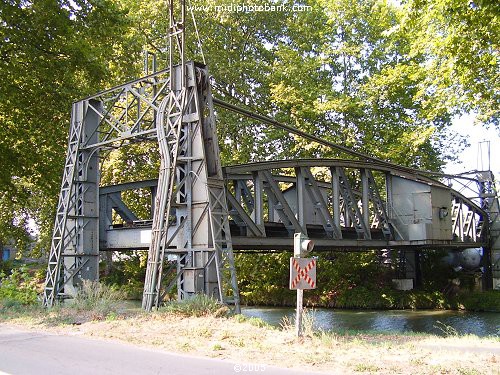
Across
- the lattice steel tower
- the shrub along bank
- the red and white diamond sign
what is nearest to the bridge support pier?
the shrub along bank

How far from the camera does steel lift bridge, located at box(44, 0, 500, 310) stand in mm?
14297

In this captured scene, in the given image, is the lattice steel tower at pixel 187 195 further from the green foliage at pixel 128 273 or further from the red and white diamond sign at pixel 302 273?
the green foliage at pixel 128 273

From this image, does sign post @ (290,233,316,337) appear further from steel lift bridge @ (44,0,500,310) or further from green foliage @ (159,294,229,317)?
steel lift bridge @ (44,0,500,310)

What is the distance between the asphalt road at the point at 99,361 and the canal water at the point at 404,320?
41.3ft

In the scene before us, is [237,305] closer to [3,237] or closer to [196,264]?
[196,264]

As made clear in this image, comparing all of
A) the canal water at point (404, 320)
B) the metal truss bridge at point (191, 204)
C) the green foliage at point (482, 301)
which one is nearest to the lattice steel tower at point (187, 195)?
the metal truss bridge at point (191, 204)

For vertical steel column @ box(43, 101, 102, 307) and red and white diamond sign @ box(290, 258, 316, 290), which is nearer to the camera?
red and white diamond sign @ box(290, 258, 316, 290)

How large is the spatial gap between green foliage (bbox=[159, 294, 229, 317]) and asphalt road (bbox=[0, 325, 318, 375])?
8.46 ft

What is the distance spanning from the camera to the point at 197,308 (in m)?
12.6

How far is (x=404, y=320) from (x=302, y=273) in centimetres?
1760

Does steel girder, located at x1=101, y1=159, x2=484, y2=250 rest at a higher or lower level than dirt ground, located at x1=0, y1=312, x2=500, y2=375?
higher

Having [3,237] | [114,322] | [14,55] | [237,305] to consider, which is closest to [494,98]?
[237,305]

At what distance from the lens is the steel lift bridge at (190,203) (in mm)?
14297

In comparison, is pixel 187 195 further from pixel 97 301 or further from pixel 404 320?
pixel 404 320
